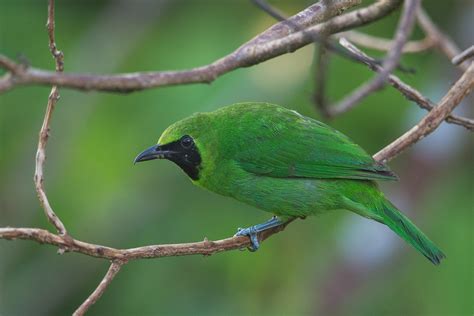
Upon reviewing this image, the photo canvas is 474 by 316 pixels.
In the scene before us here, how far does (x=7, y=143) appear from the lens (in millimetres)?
6973

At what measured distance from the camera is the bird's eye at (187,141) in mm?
3992

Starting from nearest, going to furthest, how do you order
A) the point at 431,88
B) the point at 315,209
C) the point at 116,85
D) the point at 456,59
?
the point at 116,85 → the point at 456,59 → the point at 315,209 → the point at 431,88

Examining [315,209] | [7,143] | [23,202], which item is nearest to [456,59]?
[315,209]

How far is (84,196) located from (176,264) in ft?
3.39

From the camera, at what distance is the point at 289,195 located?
3.96 m

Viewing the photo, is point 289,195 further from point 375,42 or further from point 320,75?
point 320,75

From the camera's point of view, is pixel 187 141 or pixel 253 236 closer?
pixel 253 236

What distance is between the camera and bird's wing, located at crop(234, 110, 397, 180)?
4008 mm

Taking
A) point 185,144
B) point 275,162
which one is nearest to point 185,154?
point 185,144

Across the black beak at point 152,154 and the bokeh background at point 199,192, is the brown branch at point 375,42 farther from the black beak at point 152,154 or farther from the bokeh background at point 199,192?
the black beak at point 152,154

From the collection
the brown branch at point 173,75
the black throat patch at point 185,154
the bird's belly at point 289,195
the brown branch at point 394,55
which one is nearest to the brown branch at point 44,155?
the brown branch at point 173,75

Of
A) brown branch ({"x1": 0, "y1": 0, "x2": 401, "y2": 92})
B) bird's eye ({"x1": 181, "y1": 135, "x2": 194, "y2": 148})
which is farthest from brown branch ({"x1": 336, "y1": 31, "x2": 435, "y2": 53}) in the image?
brown branch ({"x1": 0, "y1": 0, "x2": 401, "y2": 92})

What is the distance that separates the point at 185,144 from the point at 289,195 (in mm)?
617

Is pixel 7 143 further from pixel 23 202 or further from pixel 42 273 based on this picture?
pixel 42 273
